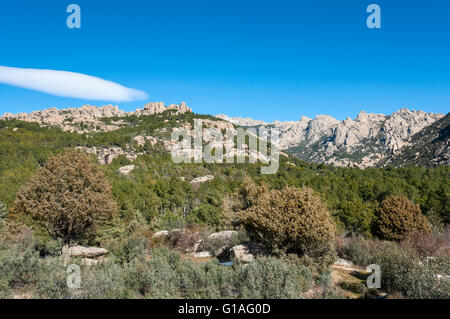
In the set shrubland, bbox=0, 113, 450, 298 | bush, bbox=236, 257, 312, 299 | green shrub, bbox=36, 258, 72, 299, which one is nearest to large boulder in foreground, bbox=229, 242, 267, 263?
shrubland, bbox=0, 113, 450, 298

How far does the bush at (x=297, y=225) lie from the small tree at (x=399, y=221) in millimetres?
14018

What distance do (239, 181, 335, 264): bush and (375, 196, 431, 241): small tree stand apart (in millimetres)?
14018

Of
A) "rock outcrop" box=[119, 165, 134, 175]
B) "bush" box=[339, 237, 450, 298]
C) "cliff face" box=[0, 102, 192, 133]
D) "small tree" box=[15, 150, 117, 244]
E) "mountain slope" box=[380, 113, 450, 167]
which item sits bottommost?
"bush" box=[339, 237, 450, 298]

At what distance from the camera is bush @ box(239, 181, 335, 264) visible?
13.5m

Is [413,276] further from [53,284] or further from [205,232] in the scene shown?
[205,232]

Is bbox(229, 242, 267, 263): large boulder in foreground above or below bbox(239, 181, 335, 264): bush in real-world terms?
below

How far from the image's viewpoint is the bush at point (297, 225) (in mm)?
13508

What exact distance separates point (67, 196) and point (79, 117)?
167m

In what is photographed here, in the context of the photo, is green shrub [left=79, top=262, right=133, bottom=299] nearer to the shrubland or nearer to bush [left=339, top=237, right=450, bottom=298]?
the shrubland

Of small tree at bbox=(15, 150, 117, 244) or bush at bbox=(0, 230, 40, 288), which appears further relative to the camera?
small tree at bbox=(15, 150, 117, 244)

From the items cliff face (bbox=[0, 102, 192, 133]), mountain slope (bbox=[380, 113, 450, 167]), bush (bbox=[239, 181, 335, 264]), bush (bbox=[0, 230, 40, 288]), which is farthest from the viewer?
cliff face (bbox=[0, 102, 192, 133])
